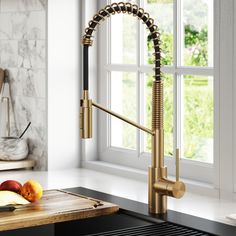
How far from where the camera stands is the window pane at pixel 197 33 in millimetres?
2986

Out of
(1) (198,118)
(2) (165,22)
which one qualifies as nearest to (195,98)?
(1) (198,118)

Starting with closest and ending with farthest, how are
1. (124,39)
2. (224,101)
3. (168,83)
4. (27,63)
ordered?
(224,101) → (168,83) → (124,39) → (27,63)

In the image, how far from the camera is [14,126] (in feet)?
12.7

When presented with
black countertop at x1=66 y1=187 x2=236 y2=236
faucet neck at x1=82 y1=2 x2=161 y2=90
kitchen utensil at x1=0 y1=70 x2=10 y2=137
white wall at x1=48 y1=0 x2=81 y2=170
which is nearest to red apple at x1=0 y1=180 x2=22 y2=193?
black countertop at x1=66 y1=187 x2=236 y2=236

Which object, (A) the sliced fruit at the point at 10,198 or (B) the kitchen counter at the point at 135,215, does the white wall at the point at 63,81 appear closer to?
(B) the kitchen counter at the point at 135,215

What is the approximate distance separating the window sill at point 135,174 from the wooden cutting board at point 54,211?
61 centimetres

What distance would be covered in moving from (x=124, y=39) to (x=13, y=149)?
776 mm

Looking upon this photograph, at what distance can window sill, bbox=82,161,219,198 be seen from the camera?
9.38 ft

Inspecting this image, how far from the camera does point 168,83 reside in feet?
10.5

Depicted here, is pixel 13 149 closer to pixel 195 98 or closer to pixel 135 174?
pixel 135 174

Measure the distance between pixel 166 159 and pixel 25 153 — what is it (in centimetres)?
82

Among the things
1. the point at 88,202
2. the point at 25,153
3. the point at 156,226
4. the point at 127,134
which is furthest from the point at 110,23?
the point at 156,226

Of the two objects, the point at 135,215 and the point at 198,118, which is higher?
the point at 198,118

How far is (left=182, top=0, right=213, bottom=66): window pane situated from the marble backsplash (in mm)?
803
